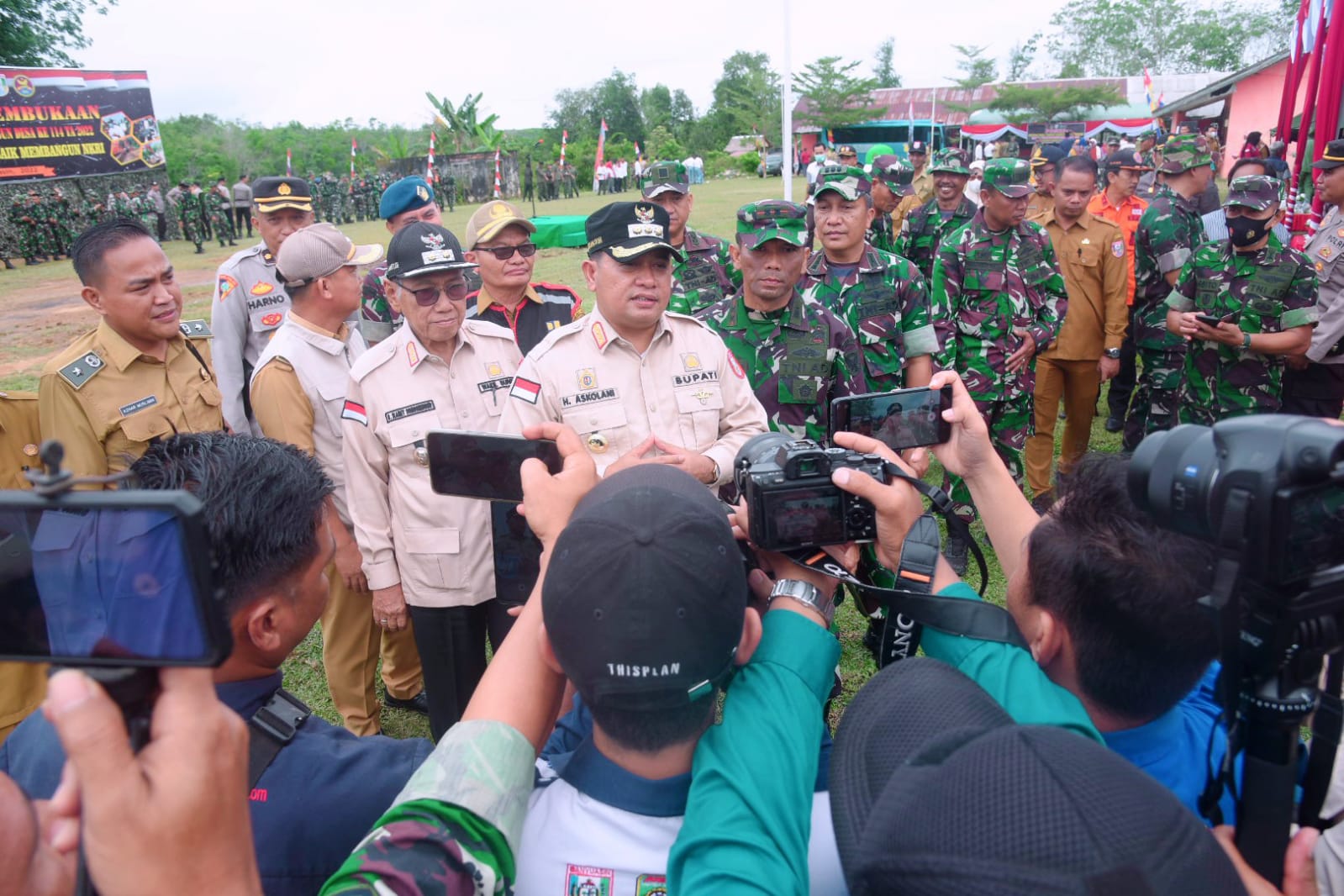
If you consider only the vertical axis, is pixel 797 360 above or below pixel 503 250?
below

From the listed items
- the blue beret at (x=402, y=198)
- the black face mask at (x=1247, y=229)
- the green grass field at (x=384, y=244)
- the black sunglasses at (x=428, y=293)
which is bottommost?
the green grass field at (x=384, y=244)

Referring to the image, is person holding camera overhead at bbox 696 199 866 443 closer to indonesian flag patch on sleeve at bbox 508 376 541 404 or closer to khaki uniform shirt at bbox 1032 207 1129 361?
indonesian flag patch on sleeve at bbox 508 376 541 404

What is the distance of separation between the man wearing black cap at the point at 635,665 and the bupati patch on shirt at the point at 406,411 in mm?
1760

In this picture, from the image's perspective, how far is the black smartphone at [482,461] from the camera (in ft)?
5.72

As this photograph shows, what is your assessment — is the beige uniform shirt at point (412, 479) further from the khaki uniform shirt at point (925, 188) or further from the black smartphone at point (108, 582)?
the khaki uniform shirt at point (925, 188)

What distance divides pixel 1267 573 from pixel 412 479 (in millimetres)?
2517

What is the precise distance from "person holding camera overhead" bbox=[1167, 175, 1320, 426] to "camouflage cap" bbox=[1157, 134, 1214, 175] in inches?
87.3

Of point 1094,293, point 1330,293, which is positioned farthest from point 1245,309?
point 1094,293

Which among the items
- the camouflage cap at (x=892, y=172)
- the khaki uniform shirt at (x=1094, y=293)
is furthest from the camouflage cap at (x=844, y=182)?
the camouflage cap at (x=892, y=172)

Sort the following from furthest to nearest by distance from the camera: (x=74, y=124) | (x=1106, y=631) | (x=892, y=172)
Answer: (x=74, y=124) → (x=892, y=172) → (x=1106, y=631)

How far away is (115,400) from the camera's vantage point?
2975 millimetres

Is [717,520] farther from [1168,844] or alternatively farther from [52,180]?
[52,180]

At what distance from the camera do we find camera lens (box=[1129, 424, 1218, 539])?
40.6 inches

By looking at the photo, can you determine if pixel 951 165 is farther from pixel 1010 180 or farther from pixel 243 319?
pixel 243 319
